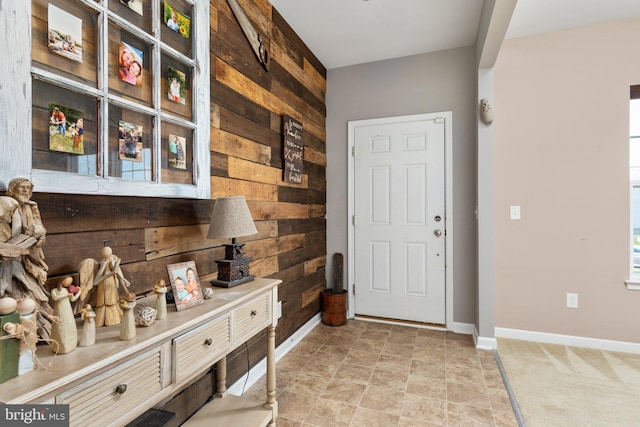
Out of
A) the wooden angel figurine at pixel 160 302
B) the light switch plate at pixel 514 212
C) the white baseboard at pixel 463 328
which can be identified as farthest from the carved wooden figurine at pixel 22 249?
the light switch plate at pixel 514 212

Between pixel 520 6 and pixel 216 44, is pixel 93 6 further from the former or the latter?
pixel 520 6

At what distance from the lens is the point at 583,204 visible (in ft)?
9.21

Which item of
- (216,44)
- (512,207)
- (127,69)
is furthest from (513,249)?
(127,69)

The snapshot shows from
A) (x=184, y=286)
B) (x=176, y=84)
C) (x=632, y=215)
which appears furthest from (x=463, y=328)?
(x=176, y=84)

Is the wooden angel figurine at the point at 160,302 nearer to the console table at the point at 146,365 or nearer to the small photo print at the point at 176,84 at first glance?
the console table at the point at 146,365

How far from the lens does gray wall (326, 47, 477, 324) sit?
10.1ft

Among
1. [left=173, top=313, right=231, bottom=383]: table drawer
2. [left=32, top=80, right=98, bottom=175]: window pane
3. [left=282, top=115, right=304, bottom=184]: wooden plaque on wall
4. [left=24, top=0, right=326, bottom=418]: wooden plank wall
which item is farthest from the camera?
[left=282, top=115, right=304, bottom=184]: wooden plaque on wall

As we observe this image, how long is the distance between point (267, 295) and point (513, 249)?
7.95 feet

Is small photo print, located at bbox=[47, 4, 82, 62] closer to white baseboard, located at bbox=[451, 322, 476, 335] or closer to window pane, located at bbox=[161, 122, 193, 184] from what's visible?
window pane, located at bbox=[161, 122, 193, 184]

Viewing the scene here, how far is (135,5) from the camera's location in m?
1.33

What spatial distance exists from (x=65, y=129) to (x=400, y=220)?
281 cm

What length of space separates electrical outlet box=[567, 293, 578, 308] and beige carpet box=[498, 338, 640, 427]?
35 centimetres

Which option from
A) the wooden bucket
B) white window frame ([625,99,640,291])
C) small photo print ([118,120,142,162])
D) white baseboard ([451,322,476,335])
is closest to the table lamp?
small photo print ([118,120,142,162])

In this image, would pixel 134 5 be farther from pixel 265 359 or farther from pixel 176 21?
pixel 265 359
